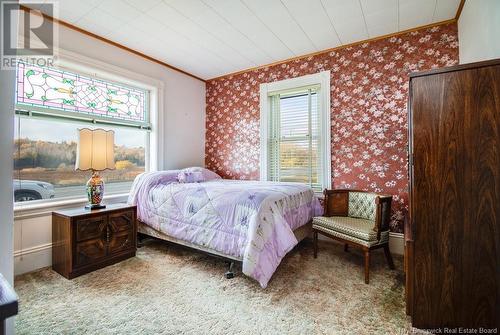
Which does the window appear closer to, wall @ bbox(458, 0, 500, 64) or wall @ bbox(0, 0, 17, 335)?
wall @ bbox(0, 0, 17, 335)

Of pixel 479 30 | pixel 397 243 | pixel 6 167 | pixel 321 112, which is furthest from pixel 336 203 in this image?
pixel 6 167

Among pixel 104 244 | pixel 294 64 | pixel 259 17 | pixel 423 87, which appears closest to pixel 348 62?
pixel 294 64

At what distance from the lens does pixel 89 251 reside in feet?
7.41

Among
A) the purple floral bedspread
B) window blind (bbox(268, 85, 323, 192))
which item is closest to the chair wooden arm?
the purple floral bedspread

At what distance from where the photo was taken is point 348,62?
307 centimetres

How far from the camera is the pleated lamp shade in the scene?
2266mm

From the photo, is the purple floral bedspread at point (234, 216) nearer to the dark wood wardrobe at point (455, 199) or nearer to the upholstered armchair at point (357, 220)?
the upholstered armchair at point (357, 220)

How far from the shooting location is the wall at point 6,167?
3.65 feet

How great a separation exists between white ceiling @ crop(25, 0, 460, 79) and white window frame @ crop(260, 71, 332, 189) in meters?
0.38

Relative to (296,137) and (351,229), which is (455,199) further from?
(296,137)

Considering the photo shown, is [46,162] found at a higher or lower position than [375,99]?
lower

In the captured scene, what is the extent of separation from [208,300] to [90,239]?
4.36ft

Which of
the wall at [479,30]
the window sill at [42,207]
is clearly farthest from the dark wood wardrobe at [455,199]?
the window sill at [42,207]

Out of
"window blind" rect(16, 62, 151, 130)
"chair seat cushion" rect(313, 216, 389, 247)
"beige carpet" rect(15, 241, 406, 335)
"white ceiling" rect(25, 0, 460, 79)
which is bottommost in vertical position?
"beige carpet" rect(15, 241, 406, 335)
